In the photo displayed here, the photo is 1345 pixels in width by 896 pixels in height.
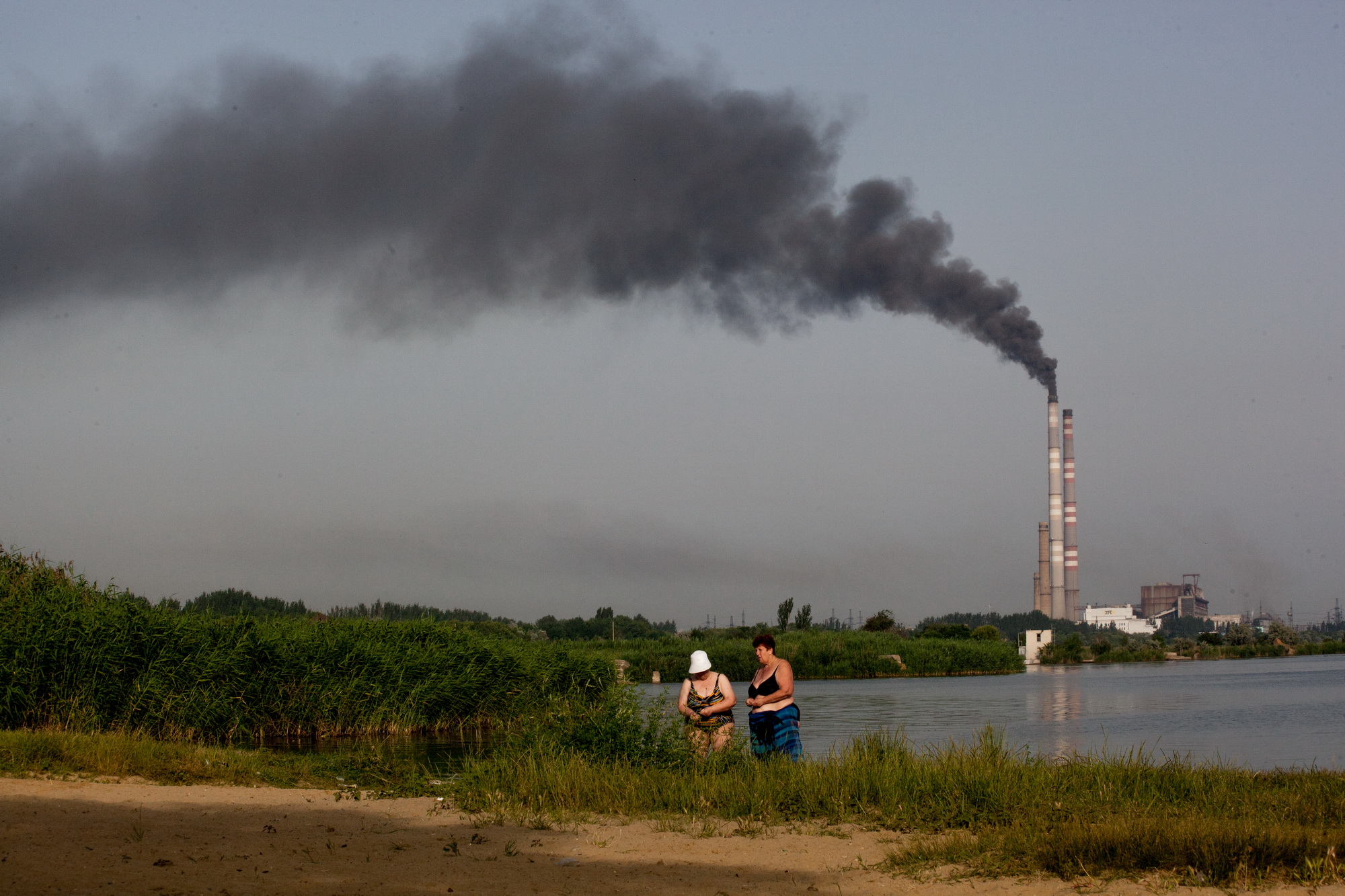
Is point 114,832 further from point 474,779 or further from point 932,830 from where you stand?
point 932,830

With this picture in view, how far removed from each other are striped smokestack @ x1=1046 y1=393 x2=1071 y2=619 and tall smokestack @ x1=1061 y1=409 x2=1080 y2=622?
3.27 ft

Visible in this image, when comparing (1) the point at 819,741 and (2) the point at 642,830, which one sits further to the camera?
(1) the point at 819,741

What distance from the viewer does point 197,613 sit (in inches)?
889

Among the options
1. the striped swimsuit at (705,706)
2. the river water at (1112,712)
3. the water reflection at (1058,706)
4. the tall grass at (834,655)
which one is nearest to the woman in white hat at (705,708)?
the striped swimsuit at (705,706)

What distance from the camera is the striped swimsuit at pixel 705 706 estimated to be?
486 inches

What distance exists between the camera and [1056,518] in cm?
12212

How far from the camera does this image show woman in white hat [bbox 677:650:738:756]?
12297 mm

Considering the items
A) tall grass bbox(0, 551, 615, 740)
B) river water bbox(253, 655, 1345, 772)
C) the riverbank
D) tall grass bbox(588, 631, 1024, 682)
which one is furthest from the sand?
tall grass bbox(588, 631, 1024, 682)

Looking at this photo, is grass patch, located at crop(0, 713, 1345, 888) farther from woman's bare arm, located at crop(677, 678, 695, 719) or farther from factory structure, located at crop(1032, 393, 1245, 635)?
factory structure, located at crop(1032, 393, 1245, 635)

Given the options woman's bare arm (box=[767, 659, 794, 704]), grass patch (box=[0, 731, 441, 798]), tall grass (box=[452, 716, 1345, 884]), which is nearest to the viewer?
tall grass (box=[452, 716, 1345, 884])

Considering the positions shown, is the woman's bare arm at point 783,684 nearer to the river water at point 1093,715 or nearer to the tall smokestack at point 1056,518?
the river water at point 1093,715

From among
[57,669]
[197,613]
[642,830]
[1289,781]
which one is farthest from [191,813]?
[197,613]

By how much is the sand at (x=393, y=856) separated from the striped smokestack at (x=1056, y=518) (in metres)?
105

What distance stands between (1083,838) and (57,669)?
55.0 ft
